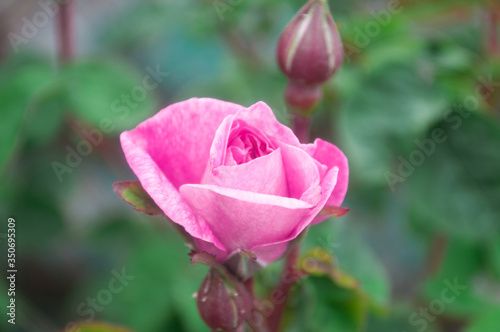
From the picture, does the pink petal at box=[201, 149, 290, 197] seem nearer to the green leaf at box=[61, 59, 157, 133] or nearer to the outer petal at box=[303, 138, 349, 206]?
the outer petal at box=[303, 138, 349, 206]

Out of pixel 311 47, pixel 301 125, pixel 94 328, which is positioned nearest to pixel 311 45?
pixel 311 47

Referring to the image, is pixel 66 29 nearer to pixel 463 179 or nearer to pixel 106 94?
pixel 106 94

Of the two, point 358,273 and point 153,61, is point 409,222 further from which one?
point 153,61

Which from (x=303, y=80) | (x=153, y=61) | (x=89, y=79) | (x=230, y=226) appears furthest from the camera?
(x=153, y=61)

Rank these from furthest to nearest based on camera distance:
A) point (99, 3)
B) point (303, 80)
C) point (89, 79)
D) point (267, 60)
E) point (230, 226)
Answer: point (99, 3), point (267, 60), point (89, 79), point (303, 80), point (230, 226)

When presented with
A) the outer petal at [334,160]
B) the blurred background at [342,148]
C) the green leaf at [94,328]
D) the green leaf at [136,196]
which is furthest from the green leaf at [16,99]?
the outer petal at [334,160]

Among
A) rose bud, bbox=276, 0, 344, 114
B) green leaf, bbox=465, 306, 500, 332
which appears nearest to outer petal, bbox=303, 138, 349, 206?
rose bud, bbox=276, 0, 344, 114

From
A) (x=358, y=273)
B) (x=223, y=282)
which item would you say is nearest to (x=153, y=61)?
(x=358, y=273)
